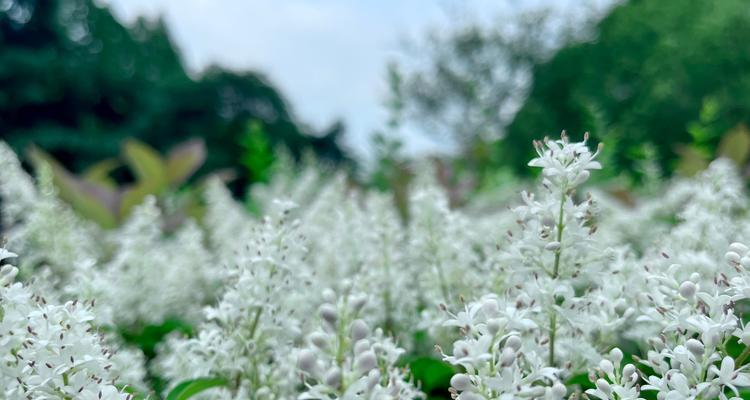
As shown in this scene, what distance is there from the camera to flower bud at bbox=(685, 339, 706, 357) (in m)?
1.14

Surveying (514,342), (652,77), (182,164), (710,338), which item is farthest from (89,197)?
(652,77)

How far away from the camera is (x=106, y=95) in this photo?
24.9 m

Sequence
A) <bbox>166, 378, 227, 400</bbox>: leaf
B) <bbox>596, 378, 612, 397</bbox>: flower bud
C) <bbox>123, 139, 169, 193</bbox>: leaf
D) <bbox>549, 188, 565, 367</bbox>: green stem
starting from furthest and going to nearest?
<bbox>123, 139, 169, 193</bbox>: leaf
<bbox>166, 378, 227, 400</bbox>: leaf
<bbox>549, 188, 565, 367</bbox>: green stem
<bbox>596, 378, 612, 397</bbox>: flower bud

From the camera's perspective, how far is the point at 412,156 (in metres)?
7.36

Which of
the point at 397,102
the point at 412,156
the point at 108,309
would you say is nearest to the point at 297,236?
the point at 108,309

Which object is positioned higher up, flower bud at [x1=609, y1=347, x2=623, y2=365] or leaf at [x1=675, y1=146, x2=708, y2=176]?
leaf at [x1=675, y1=146, x2=708, y2=176]

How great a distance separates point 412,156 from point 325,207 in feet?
12.8

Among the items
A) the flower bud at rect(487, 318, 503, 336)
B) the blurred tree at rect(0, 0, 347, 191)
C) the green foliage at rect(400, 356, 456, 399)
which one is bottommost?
the flower bud at rect(487, 318, 503, 336)

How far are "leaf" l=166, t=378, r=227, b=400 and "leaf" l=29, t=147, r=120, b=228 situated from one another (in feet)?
9.85

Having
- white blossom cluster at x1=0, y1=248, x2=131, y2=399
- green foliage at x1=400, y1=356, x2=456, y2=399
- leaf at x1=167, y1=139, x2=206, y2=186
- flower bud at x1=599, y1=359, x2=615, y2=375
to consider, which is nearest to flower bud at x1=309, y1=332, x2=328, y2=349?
white blossom cluster at x1=0, y1=248, x2=131, y2=399

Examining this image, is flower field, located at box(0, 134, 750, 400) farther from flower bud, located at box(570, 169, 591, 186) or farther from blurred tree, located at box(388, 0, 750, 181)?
blurred tree, located at box(388, 0, 750, 181)

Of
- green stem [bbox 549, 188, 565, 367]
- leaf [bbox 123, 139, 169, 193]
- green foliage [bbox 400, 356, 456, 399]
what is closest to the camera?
green stem [bbox 549, 188, 565, 367]

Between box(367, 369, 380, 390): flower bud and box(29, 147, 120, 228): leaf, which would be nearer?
box(367, 369, 380, 390): flower bud

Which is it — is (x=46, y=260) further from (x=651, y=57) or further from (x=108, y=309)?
(x=651, y=57)
